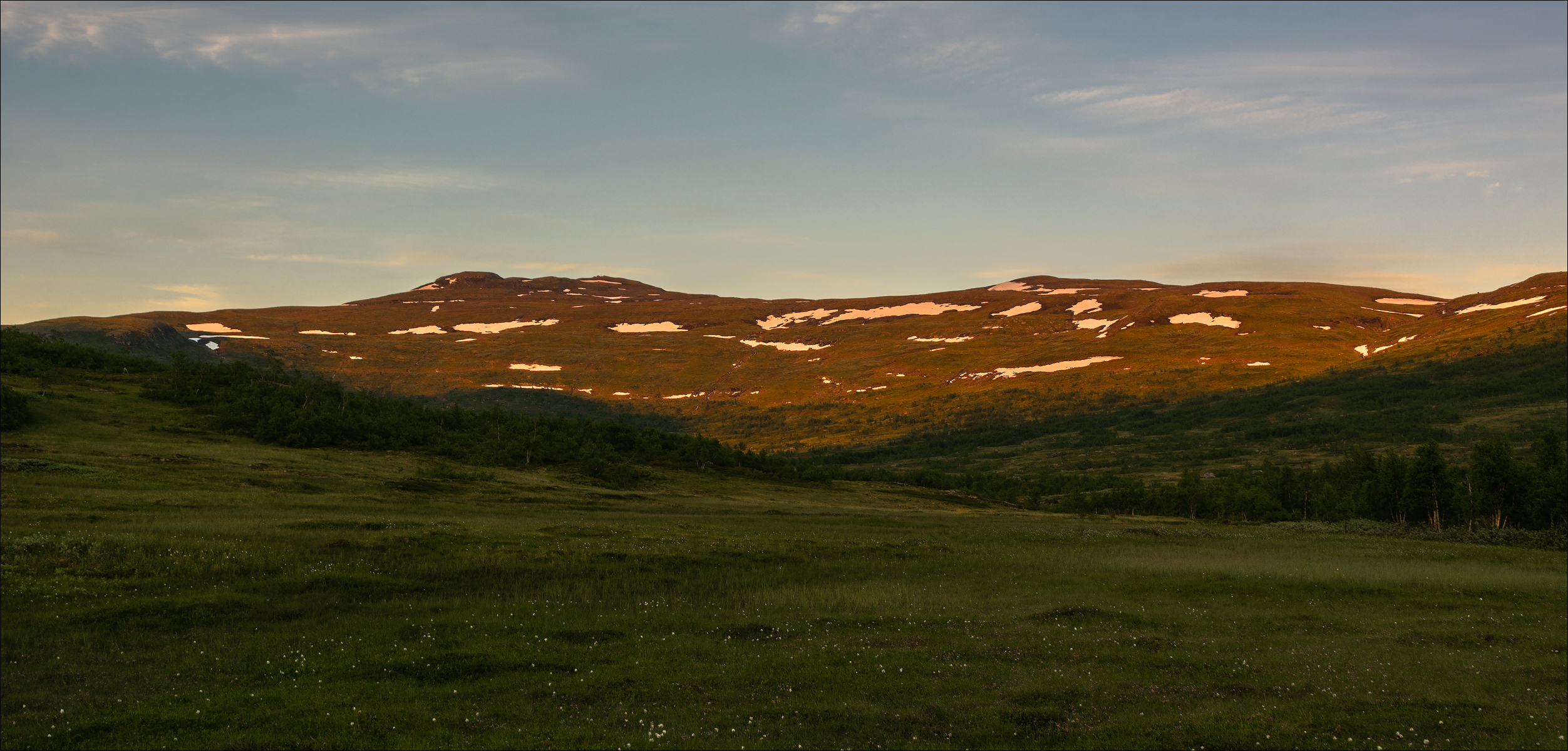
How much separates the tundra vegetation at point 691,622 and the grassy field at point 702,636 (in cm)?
13

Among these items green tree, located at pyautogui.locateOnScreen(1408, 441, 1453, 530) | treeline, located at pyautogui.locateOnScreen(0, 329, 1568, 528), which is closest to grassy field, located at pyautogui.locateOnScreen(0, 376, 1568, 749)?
treeline, located at pyautogui.locateOnScreen(0, 329, 1568, 528)

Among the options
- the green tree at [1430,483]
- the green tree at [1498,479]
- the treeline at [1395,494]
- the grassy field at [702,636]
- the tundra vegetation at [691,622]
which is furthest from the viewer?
the green tree at [1430,483]

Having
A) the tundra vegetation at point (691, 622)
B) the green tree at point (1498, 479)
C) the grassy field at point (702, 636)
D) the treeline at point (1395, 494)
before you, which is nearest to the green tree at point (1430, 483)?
the treeline at point (1395, 494)

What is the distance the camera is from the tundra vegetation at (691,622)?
1565cm

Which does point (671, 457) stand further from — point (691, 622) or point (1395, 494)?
point (691, 622)

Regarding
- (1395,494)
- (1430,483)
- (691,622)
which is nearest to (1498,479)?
(1430,483)

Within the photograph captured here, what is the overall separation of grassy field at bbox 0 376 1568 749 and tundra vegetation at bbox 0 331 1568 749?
0.13 meters

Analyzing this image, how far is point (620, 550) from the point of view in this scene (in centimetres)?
3678

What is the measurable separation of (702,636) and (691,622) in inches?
82.5

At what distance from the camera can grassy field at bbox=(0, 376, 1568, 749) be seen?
1545 cm

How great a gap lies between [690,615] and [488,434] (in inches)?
3222

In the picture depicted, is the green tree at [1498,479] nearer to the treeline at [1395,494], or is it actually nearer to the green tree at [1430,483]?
the treeline at [1395,494]

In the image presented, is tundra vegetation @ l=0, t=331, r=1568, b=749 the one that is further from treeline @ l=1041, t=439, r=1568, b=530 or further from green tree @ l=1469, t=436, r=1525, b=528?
treeline @ l=1041, t=439, r=1568, b=530

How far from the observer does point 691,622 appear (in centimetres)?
2534
